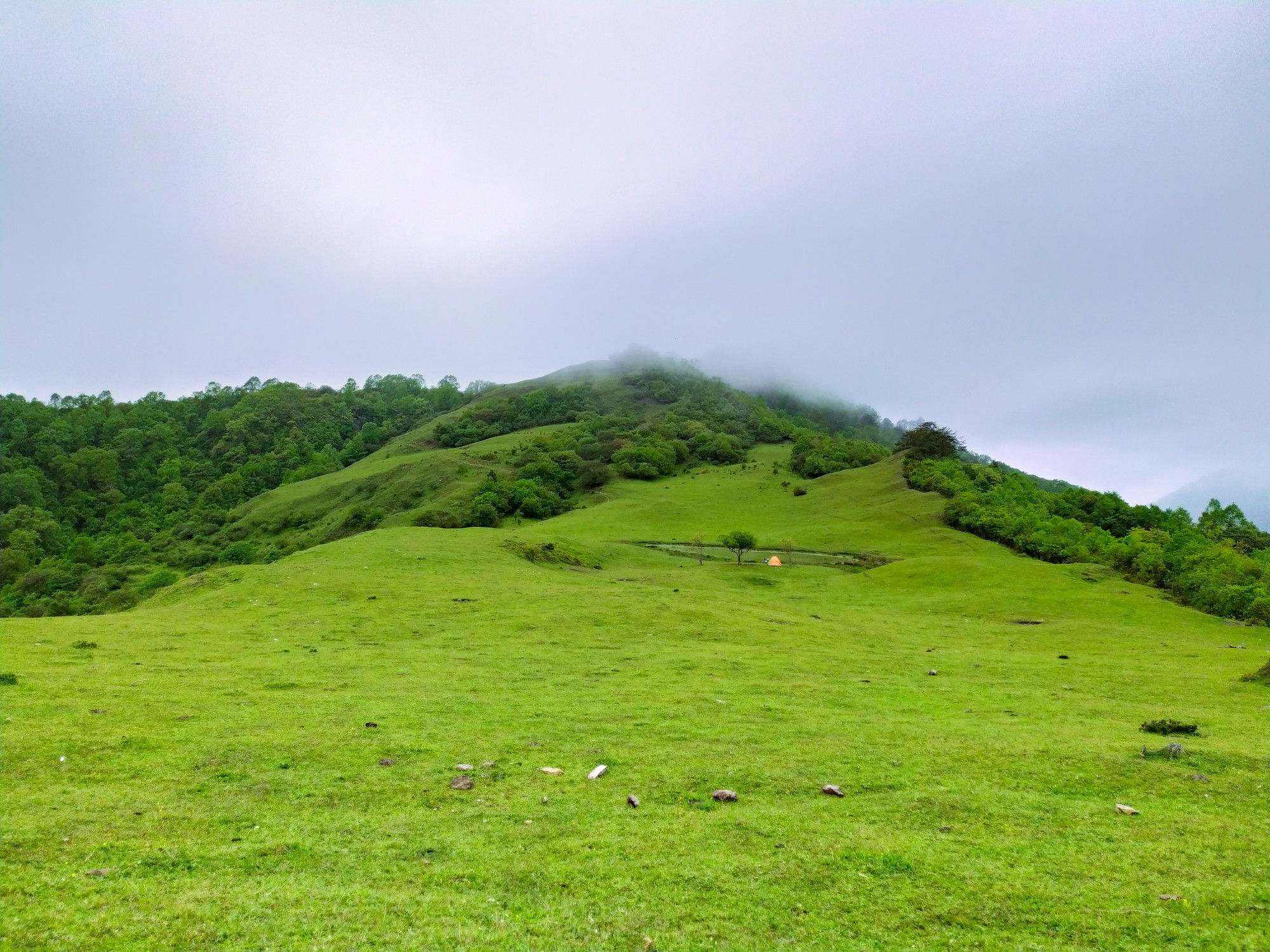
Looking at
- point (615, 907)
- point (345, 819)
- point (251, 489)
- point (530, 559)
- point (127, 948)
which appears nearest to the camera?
point (127, 948)

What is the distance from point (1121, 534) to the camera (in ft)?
285

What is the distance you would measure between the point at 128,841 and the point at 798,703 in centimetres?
1458

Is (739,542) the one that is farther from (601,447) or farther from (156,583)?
(601,447)

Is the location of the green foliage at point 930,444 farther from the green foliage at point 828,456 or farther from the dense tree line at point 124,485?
the dense tree line at point 124,485

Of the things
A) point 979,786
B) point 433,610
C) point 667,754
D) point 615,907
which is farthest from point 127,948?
point 433,610

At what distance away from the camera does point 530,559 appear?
186ft

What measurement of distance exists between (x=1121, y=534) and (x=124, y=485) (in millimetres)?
190249

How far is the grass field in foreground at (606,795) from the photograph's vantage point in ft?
23.1

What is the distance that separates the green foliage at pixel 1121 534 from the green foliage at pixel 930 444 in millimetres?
2900

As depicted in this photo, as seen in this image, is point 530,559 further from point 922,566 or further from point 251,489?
point 251,489

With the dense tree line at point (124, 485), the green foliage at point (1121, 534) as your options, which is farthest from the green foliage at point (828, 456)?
the dense tree line at point (124, 485)

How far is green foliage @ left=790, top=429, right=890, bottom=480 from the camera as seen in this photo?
5108 inches

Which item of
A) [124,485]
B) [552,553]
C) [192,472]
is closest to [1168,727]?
[552,553]

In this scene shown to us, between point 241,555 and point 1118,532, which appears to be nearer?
point 241,555
